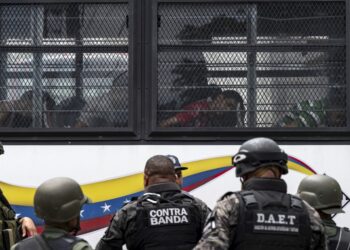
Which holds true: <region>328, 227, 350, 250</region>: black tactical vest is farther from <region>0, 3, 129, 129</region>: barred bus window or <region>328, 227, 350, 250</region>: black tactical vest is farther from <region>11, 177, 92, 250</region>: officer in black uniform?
<region>0, 3, 129, 129</region>: barred bus window

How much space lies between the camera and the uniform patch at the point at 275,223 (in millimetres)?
4398

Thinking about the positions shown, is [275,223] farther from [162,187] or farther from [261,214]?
[162,187]

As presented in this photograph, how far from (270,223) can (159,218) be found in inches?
40.3

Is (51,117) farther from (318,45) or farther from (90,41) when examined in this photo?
(318,45)

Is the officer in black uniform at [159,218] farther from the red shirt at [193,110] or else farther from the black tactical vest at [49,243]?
the black tactical vest at [49,243]

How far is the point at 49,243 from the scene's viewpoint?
170 inches

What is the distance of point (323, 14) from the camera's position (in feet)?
20.7

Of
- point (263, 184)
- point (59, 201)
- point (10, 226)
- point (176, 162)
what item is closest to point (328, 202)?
point (263, 184)

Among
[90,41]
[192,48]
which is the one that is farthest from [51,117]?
[192,48]

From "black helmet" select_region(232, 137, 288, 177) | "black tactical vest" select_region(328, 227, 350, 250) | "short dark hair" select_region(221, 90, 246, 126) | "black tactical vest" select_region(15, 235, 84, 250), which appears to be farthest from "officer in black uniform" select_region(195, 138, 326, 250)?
"short dark hair" select_region(221, 90, 246, 126)

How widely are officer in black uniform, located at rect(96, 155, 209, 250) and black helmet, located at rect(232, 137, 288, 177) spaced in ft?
2.67

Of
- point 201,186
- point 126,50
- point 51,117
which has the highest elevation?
point 126,50

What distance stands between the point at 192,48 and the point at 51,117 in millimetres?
1076

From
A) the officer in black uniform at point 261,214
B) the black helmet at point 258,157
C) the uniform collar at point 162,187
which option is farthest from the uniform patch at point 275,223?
the uniform collar at point 162,187
